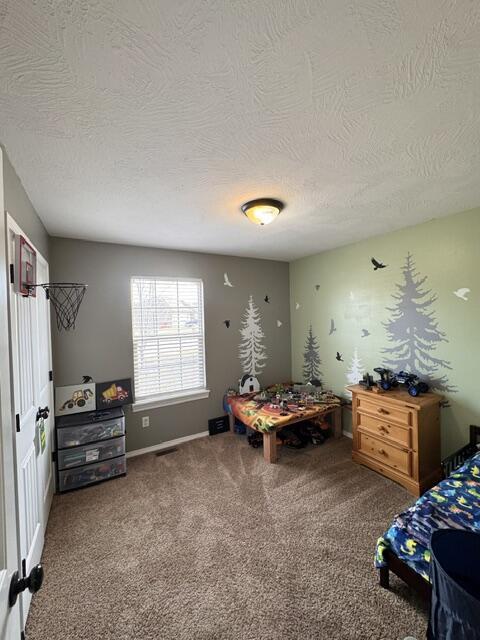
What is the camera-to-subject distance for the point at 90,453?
8.21 ft

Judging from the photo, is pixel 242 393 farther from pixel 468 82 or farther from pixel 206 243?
pixel 468 82

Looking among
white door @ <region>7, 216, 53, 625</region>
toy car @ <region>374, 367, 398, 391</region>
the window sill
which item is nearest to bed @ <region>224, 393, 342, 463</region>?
the window sill

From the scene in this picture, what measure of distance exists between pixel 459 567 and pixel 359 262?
297 centimetres

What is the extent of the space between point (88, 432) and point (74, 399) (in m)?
0.41

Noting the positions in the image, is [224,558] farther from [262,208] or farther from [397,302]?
[397,302]

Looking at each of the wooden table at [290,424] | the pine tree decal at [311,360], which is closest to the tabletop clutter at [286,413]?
the wooden table at [290,424]

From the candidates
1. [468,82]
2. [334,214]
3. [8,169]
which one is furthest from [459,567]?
[8,169]

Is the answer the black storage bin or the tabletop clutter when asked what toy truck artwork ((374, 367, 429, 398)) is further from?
the black storage bin

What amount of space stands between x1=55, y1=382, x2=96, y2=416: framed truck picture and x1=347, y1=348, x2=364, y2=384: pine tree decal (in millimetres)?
3082

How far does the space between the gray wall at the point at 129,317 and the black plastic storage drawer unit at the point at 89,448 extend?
382mm

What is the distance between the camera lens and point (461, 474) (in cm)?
181

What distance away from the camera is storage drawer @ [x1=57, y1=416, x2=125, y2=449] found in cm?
242

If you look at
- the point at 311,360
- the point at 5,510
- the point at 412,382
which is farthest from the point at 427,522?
the point at 311,360

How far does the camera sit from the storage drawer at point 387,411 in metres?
2.31
